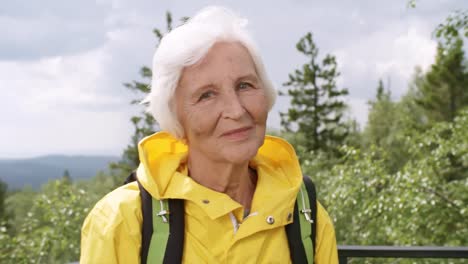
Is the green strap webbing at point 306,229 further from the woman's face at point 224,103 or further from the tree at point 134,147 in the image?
the tree at point 134,147

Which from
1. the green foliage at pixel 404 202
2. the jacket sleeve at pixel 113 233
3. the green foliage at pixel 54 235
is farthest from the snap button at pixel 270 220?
the green foliage at pixel 54 235

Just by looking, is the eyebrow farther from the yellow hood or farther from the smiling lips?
the yellow hood

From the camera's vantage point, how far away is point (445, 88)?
24.2 meters

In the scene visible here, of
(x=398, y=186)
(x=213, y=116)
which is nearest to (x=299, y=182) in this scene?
(x=213, y=116)

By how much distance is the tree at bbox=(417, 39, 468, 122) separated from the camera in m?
23.8

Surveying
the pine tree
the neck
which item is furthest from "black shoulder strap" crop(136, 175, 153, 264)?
the pine tree

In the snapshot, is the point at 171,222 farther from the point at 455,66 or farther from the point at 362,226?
the point at 455,66

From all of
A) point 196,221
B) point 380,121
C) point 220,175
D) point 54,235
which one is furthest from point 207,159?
point 380,121

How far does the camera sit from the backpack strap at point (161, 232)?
1.35m

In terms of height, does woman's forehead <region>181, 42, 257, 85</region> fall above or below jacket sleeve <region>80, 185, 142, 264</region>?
above

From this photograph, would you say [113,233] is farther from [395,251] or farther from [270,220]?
[395,251]

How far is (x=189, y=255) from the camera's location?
1394 mm

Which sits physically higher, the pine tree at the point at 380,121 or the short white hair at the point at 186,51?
the short white hair at the point at 186,51

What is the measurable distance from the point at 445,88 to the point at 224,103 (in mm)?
24673
